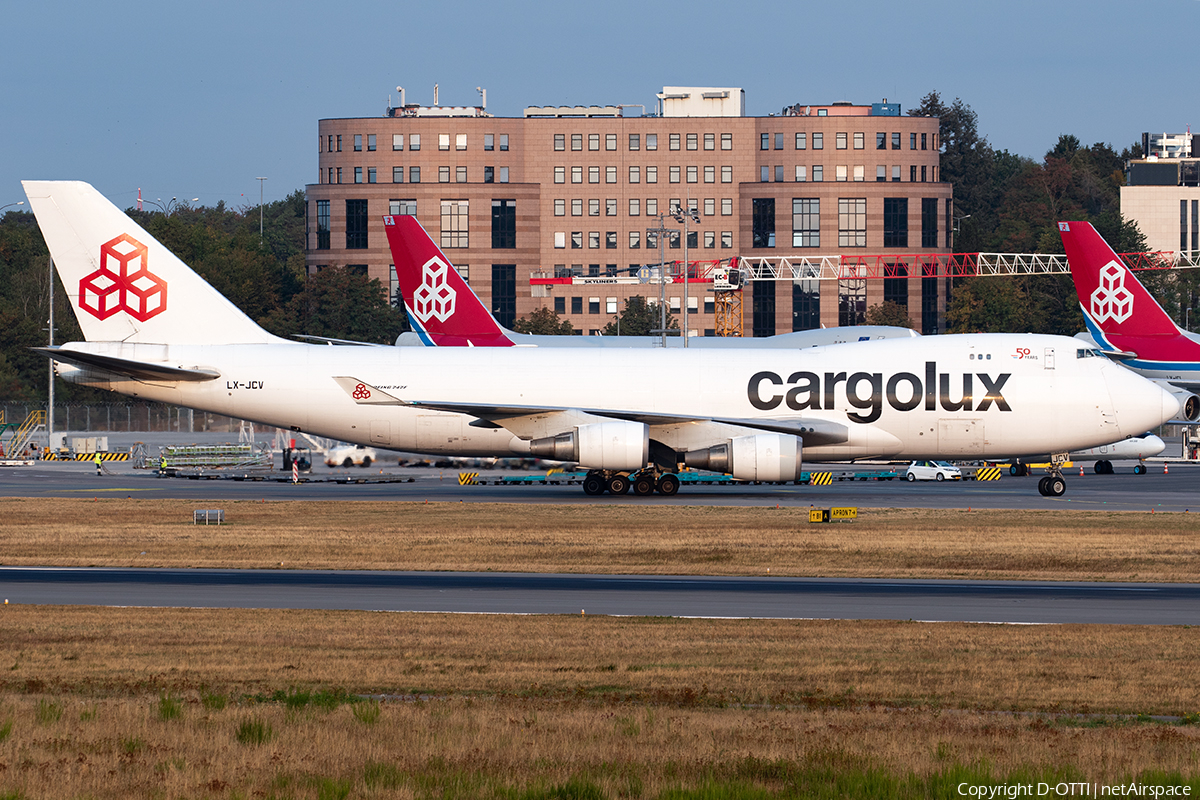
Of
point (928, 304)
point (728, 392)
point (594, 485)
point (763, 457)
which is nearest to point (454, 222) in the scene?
point (928, 304)

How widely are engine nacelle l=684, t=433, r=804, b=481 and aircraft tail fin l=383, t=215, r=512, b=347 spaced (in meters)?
20.0

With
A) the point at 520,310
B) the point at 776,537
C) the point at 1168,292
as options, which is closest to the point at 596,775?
the point at 776,537

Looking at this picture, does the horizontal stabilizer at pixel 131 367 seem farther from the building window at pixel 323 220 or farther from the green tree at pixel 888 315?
the building window at pixel 323 220

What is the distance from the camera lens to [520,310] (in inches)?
6437

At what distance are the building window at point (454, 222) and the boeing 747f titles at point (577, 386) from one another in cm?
11830

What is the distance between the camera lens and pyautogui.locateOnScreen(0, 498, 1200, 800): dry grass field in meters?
11.2

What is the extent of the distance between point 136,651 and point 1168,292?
13315 cm

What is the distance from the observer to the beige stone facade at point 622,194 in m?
159

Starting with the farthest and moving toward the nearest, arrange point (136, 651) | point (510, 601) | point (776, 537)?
point (776, 537)
point (510, 601)
point (136, 651)

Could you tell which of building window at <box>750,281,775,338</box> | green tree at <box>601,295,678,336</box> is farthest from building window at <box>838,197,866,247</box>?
green tree at <box>601,295,678,336</box>

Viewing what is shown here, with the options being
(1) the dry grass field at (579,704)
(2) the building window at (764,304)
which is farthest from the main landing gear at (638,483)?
(2) the building window at (764,304)

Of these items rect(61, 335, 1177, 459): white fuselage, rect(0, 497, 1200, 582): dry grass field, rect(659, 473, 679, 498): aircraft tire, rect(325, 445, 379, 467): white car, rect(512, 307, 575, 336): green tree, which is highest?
rect(512, 307, 575, 336): green tree

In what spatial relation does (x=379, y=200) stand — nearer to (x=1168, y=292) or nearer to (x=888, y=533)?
(x=1168, y=292)

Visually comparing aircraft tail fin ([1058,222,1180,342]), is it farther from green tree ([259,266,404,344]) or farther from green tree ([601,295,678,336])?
green tree ([259,266,404,344])
